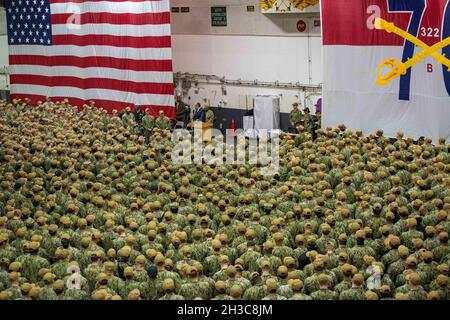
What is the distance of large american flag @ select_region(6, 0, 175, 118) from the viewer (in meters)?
21.0

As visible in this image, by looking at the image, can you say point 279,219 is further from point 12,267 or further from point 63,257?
point 12,267

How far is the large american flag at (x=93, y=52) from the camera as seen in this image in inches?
826

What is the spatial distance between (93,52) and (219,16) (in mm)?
4176

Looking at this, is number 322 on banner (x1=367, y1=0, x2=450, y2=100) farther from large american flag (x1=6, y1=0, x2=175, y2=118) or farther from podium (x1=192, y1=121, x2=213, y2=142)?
large american flag (x1=6, y1=0, x2=175, y2=118)

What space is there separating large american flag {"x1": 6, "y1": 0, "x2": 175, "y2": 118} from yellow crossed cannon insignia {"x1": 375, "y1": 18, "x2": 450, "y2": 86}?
633 cm

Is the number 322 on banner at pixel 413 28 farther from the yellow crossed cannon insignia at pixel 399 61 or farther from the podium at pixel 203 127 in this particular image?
the podium at pixel 203 127

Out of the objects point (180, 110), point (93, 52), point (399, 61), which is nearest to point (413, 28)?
→ point (399, 61)

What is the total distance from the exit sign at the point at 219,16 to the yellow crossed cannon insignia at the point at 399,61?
20.3 feet

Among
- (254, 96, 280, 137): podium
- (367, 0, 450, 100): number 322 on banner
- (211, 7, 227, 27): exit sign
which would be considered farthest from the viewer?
(211, 7, 227, 27): exit sign

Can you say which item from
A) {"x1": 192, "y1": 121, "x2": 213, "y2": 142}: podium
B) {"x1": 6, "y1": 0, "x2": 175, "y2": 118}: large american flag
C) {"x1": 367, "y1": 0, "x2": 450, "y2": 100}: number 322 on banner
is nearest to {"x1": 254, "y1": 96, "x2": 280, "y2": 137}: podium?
{"x1": 192, "y1": 121, "x2": 213, "y2": 142}: podium

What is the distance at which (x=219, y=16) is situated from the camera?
22.0m

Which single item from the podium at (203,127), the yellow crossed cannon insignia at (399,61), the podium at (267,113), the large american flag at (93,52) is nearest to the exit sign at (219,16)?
the large american flag at (93,52)

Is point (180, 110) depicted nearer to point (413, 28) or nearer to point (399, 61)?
Result: point (399, 61)

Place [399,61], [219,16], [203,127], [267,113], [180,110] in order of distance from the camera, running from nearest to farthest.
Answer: [399,61] < [203,127] < [267,113] < [219,16] < [180,110]
